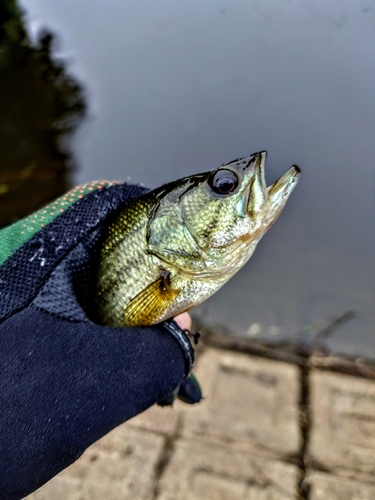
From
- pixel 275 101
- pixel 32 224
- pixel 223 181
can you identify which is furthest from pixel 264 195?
pixel 275 101

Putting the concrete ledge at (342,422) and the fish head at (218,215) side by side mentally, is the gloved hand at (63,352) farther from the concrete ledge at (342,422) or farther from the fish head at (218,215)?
the concrete ledge at (342,422)

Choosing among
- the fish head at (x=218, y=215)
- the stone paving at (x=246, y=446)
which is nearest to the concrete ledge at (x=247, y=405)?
the stone paving at (x=246, y=446)

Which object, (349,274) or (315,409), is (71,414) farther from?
(349,274)

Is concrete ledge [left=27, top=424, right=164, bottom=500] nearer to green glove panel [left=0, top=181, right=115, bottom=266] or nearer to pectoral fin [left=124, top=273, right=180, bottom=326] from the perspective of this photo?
pectoral fin [left=124, top=273, right=180, bottom=326]

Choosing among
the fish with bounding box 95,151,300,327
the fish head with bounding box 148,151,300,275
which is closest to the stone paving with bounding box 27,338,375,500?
the fish with bounding box 95,151,300,327

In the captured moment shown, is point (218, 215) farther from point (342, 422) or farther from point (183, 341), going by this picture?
point (342, 422)

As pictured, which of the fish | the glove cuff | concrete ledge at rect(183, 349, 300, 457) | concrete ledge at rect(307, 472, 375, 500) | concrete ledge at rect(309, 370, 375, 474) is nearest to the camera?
the fish
